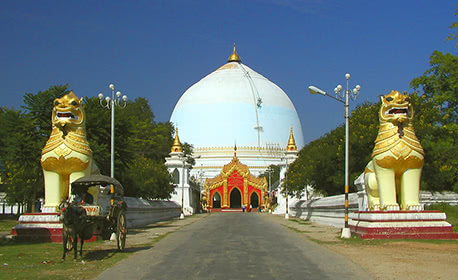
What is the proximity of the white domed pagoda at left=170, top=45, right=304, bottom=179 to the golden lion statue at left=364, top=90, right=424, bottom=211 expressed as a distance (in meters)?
62.2

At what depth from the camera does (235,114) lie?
86.1 metres

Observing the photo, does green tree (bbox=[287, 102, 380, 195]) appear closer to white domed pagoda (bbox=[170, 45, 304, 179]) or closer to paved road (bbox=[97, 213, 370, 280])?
paved road (bbox=[97, 213, 370, 280])

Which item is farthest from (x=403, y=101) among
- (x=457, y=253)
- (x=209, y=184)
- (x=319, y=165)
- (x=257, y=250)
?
(x=209, y=184)

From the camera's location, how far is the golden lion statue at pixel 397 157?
1809 cm

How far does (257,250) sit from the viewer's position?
14.6m

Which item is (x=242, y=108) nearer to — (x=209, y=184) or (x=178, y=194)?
(x=209, y=184)

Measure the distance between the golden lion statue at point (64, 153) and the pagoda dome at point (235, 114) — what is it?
2563 inches

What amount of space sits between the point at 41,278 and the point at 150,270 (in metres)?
1.97

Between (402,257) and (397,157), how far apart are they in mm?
5454

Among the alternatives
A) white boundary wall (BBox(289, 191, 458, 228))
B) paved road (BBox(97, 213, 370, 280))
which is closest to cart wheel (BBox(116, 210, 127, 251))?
paved road (BBox(97, 213, 370, 280))

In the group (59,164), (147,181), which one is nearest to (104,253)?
(59,164)

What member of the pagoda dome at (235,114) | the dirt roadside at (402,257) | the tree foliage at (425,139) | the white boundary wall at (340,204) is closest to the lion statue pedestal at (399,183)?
the dirt roadside at (402,257)

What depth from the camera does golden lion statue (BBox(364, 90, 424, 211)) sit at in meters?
18.1

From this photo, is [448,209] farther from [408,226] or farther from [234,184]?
[234,184]
